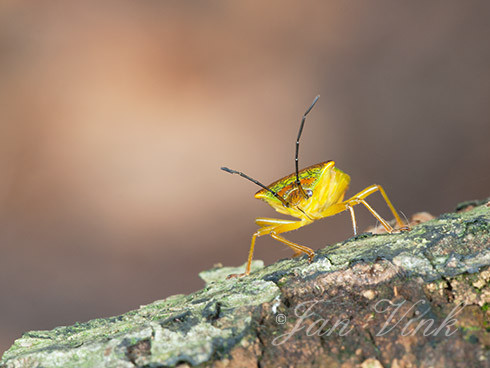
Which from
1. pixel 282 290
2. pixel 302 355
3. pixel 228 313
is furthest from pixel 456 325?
pixel 228 313

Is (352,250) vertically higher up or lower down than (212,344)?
higher up

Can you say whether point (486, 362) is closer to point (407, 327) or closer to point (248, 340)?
point (407, 327)

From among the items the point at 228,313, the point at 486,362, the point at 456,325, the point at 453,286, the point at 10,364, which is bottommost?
the point at 486,362

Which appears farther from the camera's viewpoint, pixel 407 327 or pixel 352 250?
pixel 352 250

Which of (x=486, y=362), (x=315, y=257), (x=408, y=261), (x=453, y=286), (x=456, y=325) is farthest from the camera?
(x=315, y=257)
